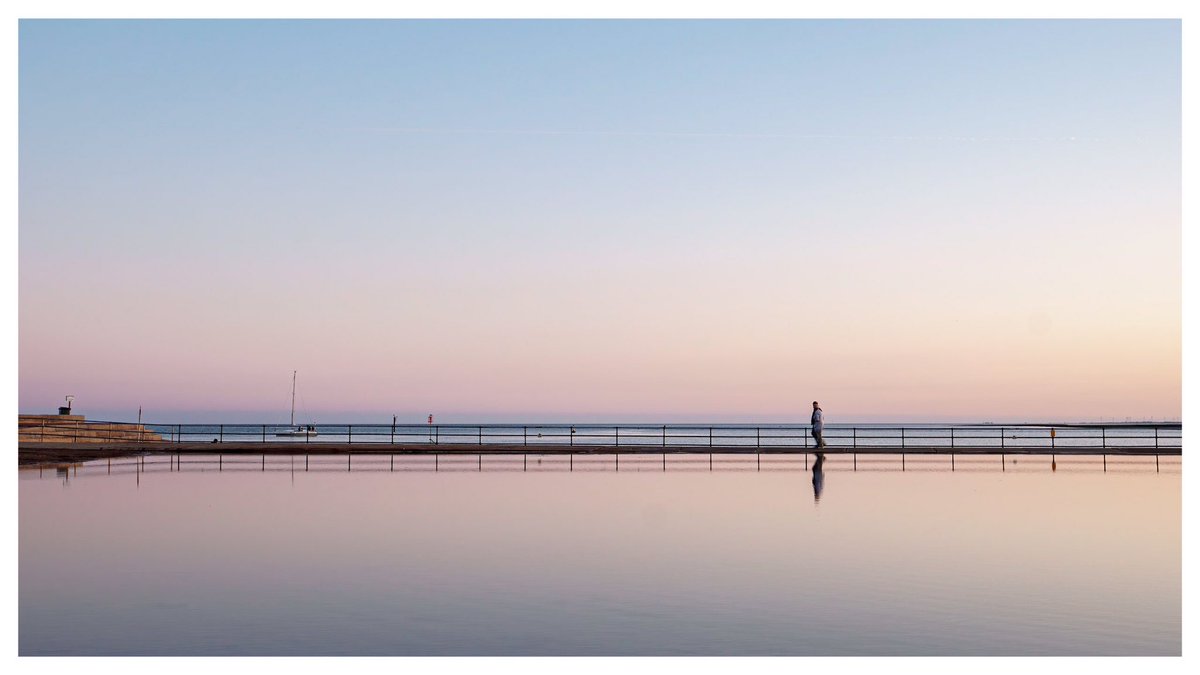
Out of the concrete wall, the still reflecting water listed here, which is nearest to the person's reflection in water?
the still reflecting water

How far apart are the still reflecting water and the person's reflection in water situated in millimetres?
388

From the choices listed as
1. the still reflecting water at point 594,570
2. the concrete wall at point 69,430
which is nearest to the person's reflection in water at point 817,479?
the still reflecting water at point 594,570

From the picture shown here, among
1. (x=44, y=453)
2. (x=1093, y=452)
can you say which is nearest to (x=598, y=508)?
(x=44, y=453)

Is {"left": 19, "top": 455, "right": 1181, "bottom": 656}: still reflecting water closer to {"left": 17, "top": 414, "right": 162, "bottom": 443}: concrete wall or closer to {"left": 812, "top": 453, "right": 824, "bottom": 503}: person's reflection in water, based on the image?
{"left": 812, "top": 453, "right": 824, "bottom": 503}: person's reflection in water

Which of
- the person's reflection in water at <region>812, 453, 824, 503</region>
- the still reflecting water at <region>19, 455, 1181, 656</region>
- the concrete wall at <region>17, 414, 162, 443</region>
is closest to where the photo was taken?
the still reflecting water at <region>19, 455, 1181, 656</region>

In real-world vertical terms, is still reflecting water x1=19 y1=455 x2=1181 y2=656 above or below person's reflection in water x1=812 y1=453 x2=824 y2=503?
below

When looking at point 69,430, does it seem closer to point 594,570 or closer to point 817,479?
point 817,479

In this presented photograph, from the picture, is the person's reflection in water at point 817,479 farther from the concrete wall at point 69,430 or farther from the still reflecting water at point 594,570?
the concrete wall at point 69,430

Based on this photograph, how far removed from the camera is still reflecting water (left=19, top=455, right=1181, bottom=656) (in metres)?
10.5

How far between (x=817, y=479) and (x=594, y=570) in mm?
17328

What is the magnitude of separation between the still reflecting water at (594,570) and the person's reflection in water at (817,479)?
1.27 ft

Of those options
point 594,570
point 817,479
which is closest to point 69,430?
point 817,479

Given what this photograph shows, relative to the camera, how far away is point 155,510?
70.2 ft

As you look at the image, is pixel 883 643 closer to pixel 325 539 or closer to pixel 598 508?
pixel 325 539
